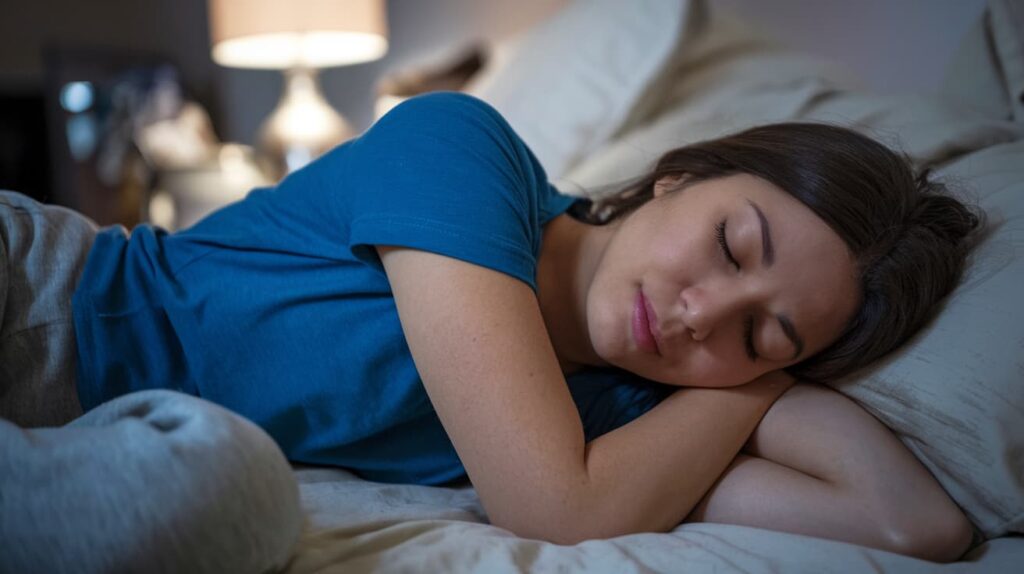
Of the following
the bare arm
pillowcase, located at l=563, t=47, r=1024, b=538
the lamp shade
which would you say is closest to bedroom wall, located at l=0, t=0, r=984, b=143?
the lamp shade

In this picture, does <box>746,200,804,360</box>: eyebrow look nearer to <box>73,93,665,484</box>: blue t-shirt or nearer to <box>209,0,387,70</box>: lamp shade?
<box>73,93,665,484</box>: blue t-shirt

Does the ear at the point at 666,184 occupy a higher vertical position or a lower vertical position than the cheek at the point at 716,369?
higher

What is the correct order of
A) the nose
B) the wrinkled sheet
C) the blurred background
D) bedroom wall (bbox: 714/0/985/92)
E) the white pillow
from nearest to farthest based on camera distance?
the wrinkled sheet < the nose < the white pillow < bedroom wall (bbox: 714/0/985/92) < the blurred background

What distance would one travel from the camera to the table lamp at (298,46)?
243cm

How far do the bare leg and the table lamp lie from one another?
1.90m

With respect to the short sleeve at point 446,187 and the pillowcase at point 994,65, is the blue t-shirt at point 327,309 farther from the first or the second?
the pillowcase at point 994,65

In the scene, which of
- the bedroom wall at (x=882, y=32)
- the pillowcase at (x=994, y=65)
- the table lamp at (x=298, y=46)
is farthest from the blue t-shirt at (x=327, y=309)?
the table lamp at (x=298, y=46)

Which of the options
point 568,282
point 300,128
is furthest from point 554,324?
point 300,128

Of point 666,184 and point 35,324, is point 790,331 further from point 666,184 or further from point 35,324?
point 35,324

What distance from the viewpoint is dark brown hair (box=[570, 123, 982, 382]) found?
81 centimetres

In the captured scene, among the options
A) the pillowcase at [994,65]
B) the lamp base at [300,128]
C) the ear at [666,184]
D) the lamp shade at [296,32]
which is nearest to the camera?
the ear at [666,184]

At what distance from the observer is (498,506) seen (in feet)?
2.30

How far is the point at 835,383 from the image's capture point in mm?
844

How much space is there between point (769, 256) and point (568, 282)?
236 millimetres
